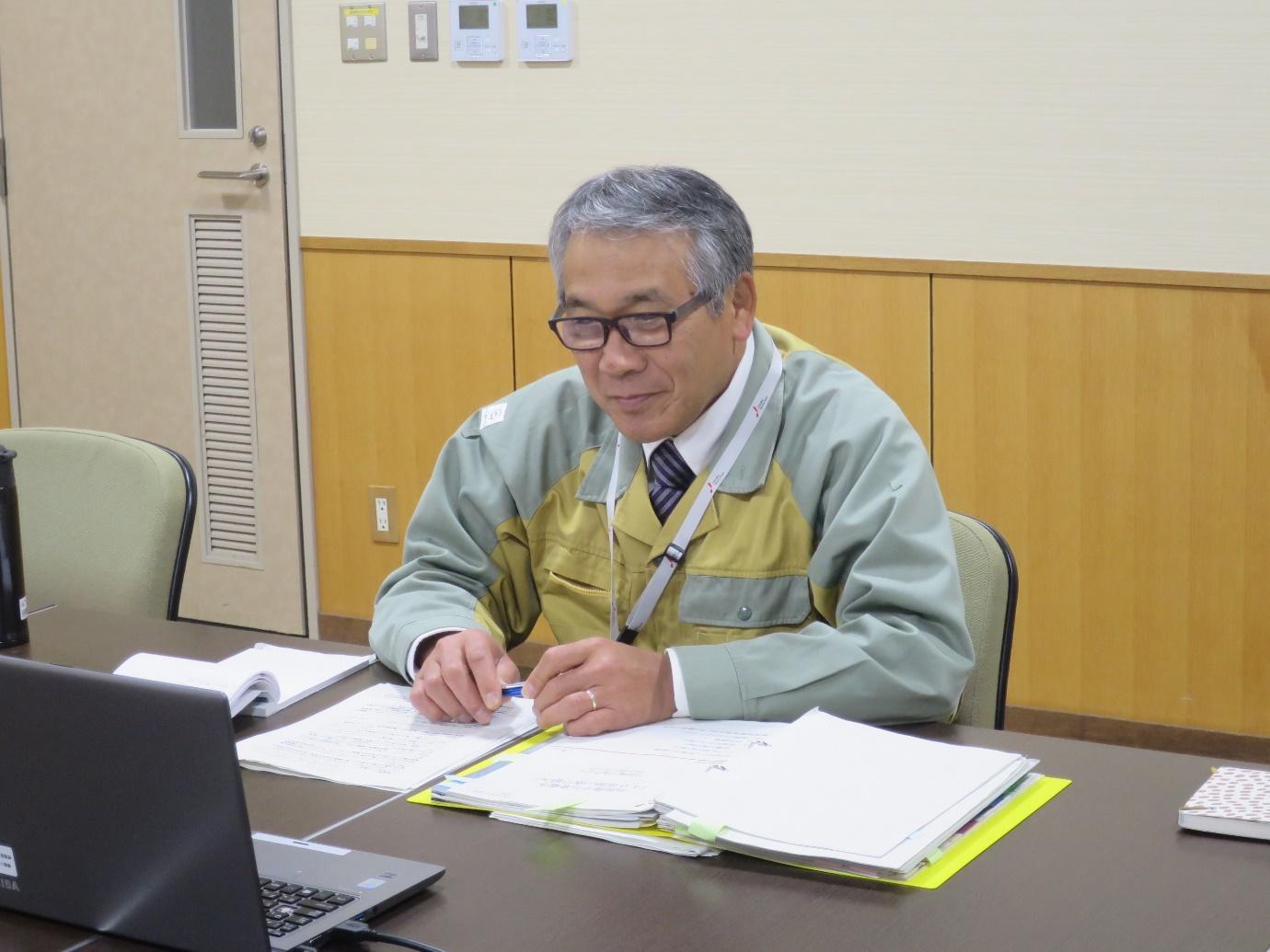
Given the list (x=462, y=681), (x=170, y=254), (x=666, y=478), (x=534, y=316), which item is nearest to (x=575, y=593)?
(x=666, y=478)

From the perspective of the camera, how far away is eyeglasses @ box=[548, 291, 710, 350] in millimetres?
1897

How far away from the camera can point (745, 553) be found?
6.31 ft

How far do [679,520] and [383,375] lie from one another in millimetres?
2520

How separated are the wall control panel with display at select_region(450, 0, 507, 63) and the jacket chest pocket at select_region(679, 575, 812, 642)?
240 centimetres

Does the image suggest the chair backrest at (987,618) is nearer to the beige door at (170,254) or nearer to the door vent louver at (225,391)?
the beige door at (170,254)

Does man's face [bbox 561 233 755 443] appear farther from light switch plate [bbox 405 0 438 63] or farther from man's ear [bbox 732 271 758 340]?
light switch plate [bbox 405 0 438 63]

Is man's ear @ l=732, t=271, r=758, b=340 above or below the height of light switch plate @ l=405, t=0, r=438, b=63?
below

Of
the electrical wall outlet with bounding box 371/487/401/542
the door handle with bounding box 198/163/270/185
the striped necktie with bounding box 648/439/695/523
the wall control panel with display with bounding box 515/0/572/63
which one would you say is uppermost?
the wall control panel with display with bounding box 515/0/572/63

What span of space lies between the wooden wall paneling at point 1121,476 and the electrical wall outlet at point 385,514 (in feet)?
4.85

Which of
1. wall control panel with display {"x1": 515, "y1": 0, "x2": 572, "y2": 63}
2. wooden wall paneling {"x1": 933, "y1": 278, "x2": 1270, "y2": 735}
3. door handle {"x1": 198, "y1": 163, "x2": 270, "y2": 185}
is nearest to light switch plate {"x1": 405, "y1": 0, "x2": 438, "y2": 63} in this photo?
wall control panel with display {"x1": 515, "y1": 0, "x2": 572, "y2": 63}

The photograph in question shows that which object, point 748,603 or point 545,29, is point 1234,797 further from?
point 545,29

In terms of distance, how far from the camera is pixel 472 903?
1.31m

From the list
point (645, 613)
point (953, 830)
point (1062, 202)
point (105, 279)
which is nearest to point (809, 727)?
point (953, 830)

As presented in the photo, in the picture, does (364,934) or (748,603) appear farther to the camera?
(748,603)
